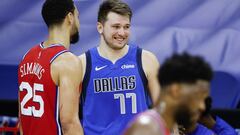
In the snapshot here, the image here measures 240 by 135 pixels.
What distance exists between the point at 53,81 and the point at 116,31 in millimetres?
636

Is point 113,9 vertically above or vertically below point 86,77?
above

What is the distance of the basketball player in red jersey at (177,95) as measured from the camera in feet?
10.6

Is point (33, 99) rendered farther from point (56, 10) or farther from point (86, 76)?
point (56, 10)

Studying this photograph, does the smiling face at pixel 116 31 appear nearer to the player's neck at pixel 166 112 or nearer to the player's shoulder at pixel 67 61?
the player's shoulder at pixel 67 61

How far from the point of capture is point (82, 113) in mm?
5285

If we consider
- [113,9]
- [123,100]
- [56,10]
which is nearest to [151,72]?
[123,100]

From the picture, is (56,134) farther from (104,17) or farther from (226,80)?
(226,80)

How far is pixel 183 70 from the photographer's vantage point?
323cm

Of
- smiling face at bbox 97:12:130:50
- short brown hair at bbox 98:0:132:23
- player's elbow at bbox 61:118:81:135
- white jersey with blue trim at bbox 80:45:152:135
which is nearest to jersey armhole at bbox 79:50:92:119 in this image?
white jersey with blue trim at bbox 80:45:152:135

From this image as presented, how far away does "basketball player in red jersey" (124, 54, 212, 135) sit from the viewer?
127 inches

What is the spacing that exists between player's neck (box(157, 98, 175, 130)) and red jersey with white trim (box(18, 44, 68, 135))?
1698 mm

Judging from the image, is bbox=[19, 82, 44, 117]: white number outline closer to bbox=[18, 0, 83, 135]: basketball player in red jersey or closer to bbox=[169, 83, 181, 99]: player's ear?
bbox=[18, 0, 83, 135]: basketball player in red jersey

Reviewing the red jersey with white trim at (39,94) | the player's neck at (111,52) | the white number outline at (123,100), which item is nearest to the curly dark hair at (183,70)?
the red jersey with white trim at (39,94)

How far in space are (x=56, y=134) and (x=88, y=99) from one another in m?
0.37
